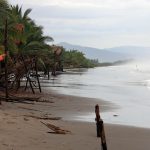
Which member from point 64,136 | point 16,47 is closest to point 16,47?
point 16,47

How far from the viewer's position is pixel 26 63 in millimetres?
28125

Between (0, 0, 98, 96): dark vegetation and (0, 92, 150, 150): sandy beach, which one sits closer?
(0, 92, 150, 150): sandy beach

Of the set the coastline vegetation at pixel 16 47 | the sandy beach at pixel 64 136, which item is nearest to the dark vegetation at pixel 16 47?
the coastline vegetation at pixel 16 47

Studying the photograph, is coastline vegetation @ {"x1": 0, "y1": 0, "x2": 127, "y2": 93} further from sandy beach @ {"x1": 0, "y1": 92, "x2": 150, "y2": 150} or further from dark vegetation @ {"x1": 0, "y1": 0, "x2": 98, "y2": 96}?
sandy beach @ {"x1": 0, "y1": 92, "x2": 150, "y2": 150}

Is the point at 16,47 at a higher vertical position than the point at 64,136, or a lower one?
higher

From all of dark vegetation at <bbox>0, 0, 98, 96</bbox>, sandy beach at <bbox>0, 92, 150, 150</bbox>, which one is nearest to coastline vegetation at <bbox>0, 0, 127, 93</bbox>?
dark vegetation at <bbox>0, 0, 98, 96</bbox>

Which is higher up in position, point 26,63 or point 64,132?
point 26,63

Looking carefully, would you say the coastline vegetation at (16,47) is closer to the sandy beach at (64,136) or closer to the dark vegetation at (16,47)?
the dark vegetation at (16,47)

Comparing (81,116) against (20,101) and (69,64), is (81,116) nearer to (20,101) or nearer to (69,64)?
(20,101)

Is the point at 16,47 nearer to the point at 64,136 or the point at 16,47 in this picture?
the point at 16,47

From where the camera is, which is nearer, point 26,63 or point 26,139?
point 26,139

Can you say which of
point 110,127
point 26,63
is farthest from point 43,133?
point 26,63

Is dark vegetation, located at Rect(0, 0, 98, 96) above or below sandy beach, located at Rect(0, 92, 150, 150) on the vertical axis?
above

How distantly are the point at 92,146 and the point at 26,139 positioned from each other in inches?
62.7
